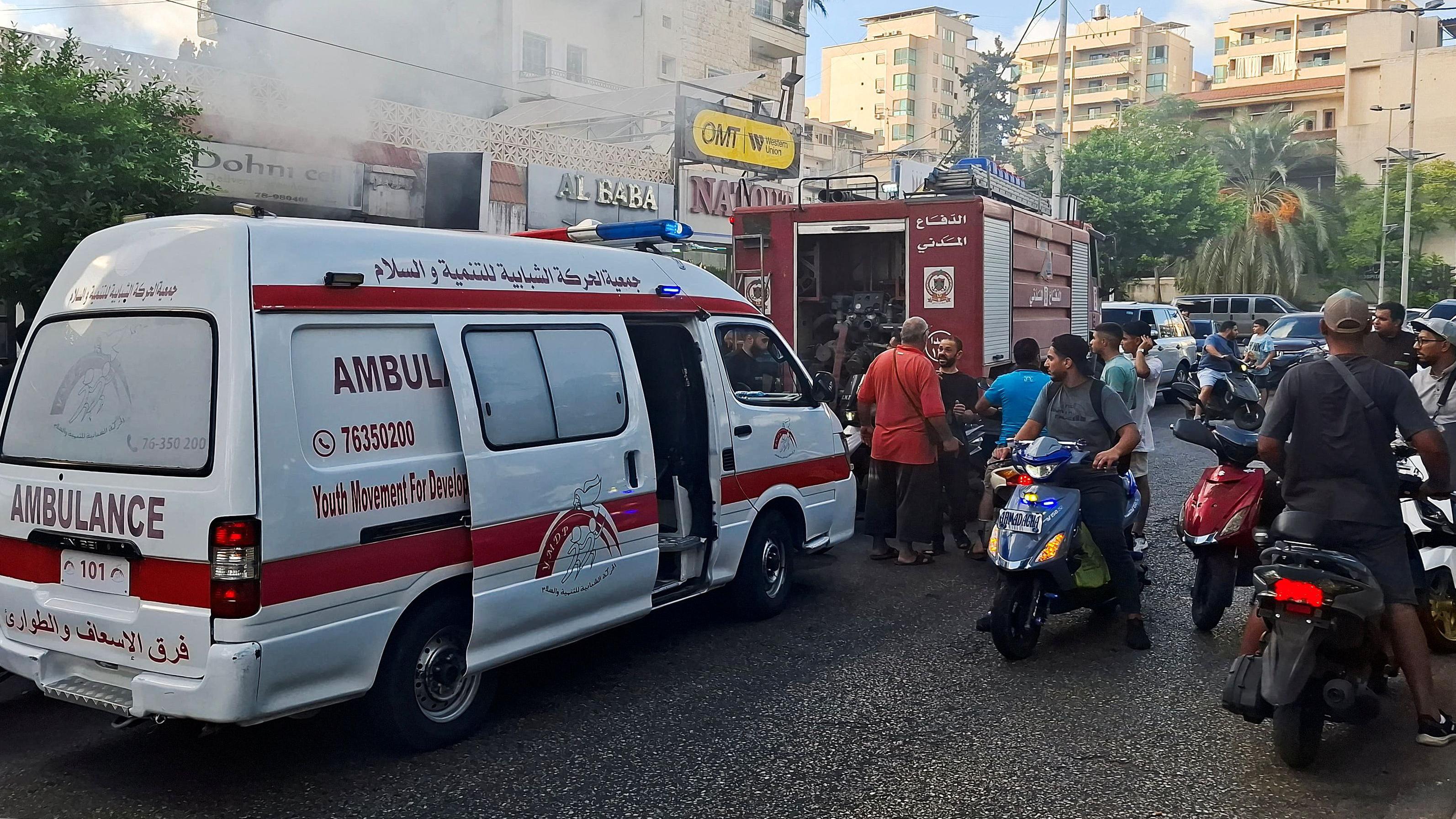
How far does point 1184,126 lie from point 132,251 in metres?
46.6

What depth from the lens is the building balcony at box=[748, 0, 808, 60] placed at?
35.6m

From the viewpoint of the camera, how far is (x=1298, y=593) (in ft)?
13.1

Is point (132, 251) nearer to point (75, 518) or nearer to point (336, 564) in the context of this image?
point (75, 518)

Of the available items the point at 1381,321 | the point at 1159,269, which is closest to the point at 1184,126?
the point at 1159,269

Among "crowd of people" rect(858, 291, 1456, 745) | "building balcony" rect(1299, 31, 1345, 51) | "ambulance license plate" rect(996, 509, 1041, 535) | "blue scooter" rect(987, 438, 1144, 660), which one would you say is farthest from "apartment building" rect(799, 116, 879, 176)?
"building balcony" rect(1299, 31, 1345, 51)

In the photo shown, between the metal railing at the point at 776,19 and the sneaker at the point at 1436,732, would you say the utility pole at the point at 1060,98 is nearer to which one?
the metal railing at the point at 776,19

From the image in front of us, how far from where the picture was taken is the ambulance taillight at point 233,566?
145 inches

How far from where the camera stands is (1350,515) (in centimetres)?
412

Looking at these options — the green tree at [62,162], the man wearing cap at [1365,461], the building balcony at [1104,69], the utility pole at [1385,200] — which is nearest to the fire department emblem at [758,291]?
the green tree at [62,162]

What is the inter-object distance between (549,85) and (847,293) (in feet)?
53.0

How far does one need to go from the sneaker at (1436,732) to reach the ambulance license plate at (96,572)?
4.55 metres

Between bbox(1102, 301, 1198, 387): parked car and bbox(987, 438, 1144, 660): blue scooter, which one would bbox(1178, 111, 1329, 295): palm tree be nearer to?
bbox(1102, 301, 1198, 387): parked car

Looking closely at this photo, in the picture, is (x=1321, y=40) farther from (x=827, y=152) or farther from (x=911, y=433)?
(x=911, y=433)

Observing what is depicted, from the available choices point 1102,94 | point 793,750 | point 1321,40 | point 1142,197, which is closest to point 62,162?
point 793,750
